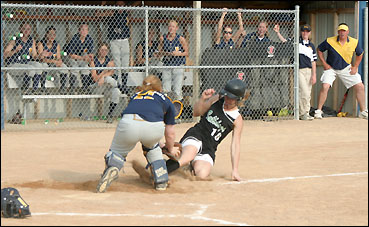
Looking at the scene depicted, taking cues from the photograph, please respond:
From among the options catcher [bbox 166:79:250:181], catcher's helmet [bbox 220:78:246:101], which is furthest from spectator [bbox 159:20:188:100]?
catcher's helmet [bbox 220:78:246:101]

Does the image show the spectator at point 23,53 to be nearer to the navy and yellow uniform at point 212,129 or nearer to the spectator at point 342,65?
the spectator at point 342,65

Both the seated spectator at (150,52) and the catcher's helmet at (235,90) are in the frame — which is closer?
the catcher's helmet at (235,90)

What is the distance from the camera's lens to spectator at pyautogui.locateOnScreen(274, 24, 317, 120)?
16547 mm

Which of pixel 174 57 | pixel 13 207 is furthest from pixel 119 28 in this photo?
pixel 13 207

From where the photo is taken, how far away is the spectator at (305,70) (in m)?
16.5

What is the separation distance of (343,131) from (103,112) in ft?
18.0

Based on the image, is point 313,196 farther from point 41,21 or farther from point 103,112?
point 41,21

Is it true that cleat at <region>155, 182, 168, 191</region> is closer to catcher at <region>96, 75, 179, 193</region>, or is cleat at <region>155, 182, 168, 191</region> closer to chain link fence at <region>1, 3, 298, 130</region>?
catcher at <region>96, 75, 179, 193</region>

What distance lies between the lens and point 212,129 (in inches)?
382

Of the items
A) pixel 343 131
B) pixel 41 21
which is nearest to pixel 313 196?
pixel 343 131

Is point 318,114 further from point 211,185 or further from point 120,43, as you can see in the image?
point 211,185

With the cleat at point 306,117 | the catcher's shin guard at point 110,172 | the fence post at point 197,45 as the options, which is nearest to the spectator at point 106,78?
the fence post at point 197,45

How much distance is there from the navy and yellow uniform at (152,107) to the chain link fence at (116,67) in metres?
5.85

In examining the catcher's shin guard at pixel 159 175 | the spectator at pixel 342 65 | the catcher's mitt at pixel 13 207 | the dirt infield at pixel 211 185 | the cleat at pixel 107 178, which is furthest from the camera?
the spectator at pixel 342 65
